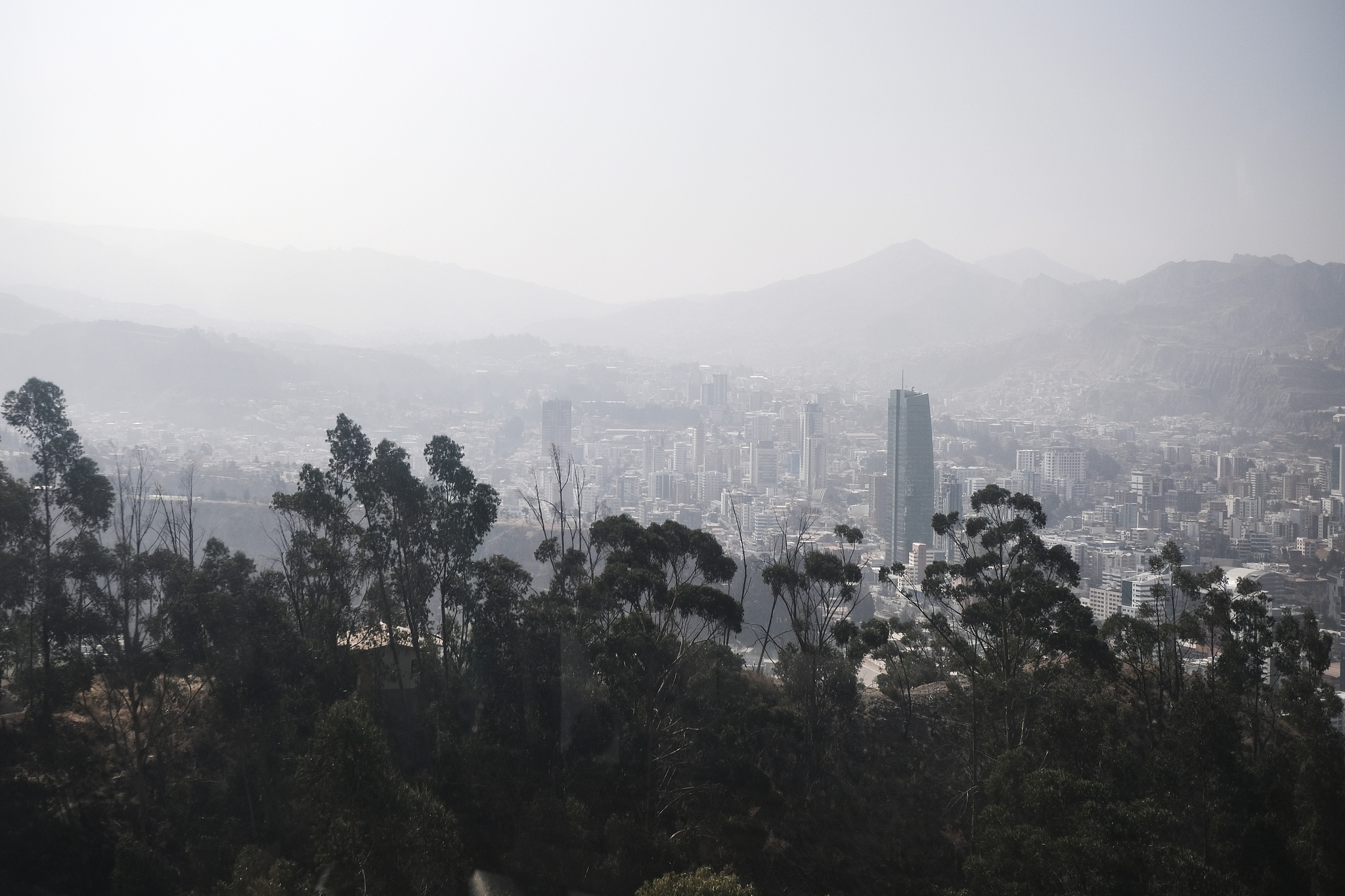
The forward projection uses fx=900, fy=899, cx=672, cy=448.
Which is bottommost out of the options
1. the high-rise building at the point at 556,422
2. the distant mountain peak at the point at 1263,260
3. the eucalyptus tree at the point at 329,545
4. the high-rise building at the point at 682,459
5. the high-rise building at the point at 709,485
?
the high-rise building at the point at 709,485

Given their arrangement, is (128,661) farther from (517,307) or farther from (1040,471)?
(517,307)

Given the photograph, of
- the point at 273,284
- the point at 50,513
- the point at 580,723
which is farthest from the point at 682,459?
the point at 273,284

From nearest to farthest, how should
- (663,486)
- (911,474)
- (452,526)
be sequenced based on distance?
1. (452,526)
2. (911,474)
3. (663,486)

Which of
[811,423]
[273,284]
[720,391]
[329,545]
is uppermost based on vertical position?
[273,284]

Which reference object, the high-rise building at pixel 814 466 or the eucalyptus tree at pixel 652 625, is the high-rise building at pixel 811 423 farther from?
the eucalyptus tree at pixel 652 625

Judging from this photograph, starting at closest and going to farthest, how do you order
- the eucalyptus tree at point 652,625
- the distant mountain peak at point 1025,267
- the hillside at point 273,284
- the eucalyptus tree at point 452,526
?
the eucalyptus tree at point 652,625 → the eucalyptus tree at point 452,526 → the hillside at point 273,284 → the distant mountain peak at point 1025,267

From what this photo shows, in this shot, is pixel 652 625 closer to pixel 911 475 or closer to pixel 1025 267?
pixel 911 475

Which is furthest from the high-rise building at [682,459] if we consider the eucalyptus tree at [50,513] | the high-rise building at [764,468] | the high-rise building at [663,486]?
the eucalyptus tree at [50,513]
